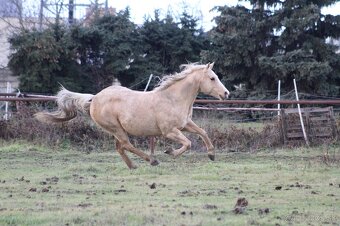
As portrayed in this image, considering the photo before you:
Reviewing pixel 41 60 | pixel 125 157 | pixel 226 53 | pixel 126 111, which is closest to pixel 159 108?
pixel 126 111

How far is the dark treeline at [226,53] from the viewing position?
23984 mm

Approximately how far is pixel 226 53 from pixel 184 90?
1434 cm

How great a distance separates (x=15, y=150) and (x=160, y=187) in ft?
23.4

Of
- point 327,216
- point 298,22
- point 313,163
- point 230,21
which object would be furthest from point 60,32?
point 327,216

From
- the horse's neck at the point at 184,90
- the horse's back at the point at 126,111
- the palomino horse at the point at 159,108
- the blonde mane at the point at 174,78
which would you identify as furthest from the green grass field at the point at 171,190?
the blonde mane at the point at 174,78

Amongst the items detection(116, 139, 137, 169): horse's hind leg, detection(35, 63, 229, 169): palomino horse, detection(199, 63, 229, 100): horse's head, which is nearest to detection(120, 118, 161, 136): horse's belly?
detection(35, 63, 229, 169): palomino horse

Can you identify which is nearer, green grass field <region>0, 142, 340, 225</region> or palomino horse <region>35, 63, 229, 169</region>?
green grass field <region>0, 142, 340, 225</region>

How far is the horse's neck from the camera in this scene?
11094mm

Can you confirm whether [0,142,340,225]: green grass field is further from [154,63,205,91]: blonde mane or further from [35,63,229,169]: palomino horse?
[154,63,205,91]: blonde mane

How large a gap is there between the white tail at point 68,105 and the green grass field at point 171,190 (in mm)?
875

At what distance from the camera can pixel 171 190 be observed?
8.60 m

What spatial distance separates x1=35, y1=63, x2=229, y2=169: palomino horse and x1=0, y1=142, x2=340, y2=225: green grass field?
601 millimetres

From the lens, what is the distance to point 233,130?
53.3 feet

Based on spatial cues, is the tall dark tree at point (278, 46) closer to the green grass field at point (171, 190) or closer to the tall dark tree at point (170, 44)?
the tall dark tree at point (170, 44)
